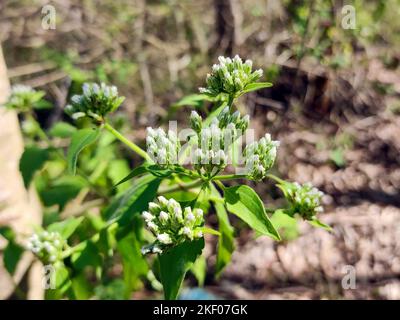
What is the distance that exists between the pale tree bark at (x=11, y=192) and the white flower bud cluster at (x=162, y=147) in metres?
1.13

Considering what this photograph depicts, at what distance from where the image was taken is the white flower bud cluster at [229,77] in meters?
1.91

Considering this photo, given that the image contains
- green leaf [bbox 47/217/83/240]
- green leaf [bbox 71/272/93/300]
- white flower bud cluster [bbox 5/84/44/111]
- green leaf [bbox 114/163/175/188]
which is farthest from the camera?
white flower bud cluster [bbox 5/84/44/111]

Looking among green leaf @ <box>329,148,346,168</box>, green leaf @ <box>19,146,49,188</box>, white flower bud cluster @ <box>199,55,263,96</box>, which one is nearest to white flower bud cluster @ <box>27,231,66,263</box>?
green leaf @ <box>19,146,49,188</box>

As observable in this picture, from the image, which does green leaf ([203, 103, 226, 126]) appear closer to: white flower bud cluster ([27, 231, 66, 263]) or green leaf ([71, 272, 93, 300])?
white flower bud cluster ([27, 231, 66, 263])

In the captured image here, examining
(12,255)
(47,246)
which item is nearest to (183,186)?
(47,246)

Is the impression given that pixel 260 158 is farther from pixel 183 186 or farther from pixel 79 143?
pixel 79 143

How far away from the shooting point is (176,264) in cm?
167

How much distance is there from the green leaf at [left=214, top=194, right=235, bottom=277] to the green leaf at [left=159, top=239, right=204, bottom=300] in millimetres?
465

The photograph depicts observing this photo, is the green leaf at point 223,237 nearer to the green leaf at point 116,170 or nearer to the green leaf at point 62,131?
the green leaf at point 116,170

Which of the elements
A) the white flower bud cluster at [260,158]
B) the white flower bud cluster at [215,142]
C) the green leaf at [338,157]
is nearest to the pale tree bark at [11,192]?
the white flower bud cluster at [215,142]

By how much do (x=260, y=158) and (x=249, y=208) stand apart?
0.28 m

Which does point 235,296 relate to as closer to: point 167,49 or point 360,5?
point 167,49

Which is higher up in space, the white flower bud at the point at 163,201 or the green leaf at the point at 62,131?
the green leaf at the point at 62,131

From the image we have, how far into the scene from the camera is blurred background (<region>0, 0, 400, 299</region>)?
11.8 ft
